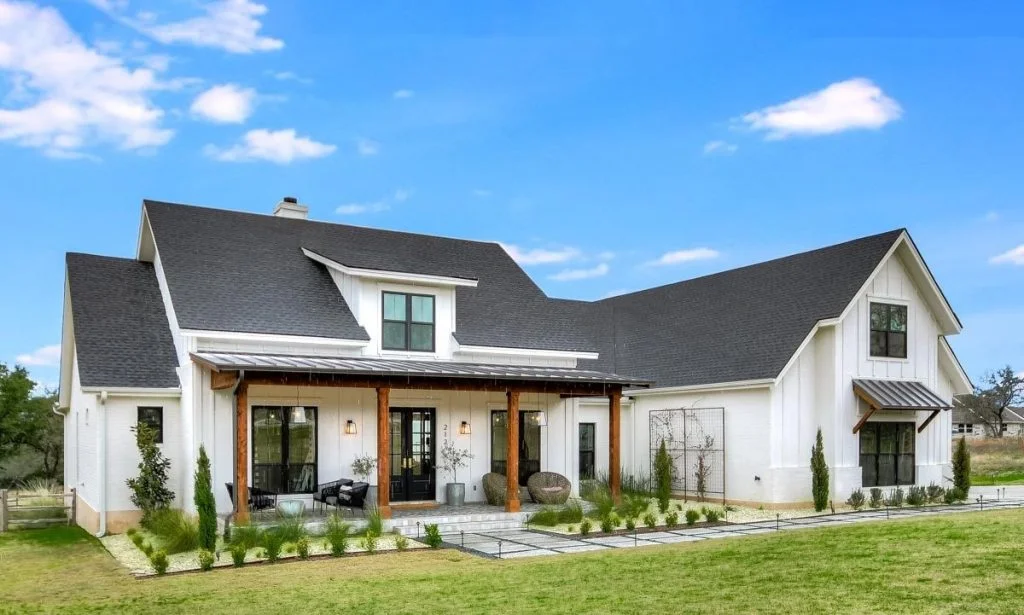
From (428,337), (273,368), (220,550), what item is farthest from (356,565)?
(428,337)

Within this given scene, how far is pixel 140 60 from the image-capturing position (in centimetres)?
2030

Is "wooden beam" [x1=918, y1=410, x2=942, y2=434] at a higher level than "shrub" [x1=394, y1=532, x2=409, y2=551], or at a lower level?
higher

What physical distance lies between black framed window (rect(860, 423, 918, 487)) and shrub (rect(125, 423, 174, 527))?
16.8 m

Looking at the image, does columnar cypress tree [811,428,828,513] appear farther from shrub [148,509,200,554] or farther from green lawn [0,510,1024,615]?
shrub [148,509,200,554]

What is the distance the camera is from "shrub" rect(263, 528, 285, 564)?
1430cm

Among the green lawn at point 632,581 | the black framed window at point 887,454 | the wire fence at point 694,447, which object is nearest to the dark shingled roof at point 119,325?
the green lawn at point 632,581

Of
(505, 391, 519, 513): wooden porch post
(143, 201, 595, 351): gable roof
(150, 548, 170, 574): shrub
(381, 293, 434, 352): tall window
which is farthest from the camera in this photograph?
(381, 293, 434, 352): tall window

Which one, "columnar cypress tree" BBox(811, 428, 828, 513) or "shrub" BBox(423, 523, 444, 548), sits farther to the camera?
"columnar cypress tree" BBox(811, 428, 828, 513)

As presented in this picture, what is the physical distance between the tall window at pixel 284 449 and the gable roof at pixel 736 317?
424 inches

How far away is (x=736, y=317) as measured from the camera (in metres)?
26.1

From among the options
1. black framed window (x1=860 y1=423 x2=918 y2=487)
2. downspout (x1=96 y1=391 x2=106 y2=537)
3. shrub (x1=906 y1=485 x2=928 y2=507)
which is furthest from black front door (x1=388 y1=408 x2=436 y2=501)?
shrub (x1=906 y1=485 x2=928 y2=507)

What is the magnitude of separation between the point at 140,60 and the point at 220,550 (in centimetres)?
1130

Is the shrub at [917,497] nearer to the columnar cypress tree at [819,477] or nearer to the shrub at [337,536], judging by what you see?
the columnar cypress tree at [819,477]

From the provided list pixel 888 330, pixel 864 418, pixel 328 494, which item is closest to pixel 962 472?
pixel 864 418
